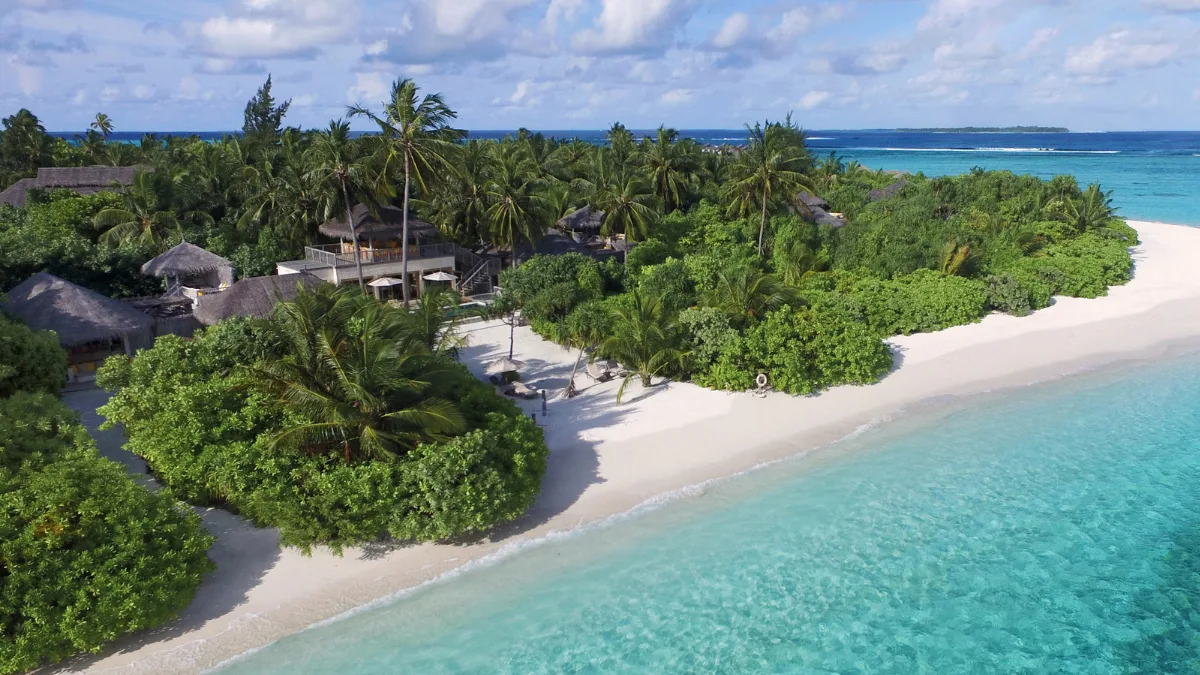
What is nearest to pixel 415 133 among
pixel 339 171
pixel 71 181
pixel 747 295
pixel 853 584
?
pixel 339 171

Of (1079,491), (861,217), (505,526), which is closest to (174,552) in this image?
(505,526)

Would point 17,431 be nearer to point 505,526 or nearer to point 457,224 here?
point 505,526

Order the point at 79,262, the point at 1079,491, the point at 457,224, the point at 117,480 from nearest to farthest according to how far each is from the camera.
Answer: the point at 117,480 < the point at 1079,491 < the point at 79,262 < the point at 457,224

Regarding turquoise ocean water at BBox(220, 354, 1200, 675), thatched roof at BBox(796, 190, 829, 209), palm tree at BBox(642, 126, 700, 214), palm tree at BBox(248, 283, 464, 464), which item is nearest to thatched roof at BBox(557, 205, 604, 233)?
→ palm tree at BBox(642, 126, 700, 214)

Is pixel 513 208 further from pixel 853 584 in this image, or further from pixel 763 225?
pixel 853 584

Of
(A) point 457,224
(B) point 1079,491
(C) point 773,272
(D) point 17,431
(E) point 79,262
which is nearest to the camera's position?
(D) point 17,431

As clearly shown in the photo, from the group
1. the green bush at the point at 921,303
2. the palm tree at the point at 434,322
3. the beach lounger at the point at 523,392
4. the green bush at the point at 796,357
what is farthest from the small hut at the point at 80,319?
the green bush at the point at 921,303
